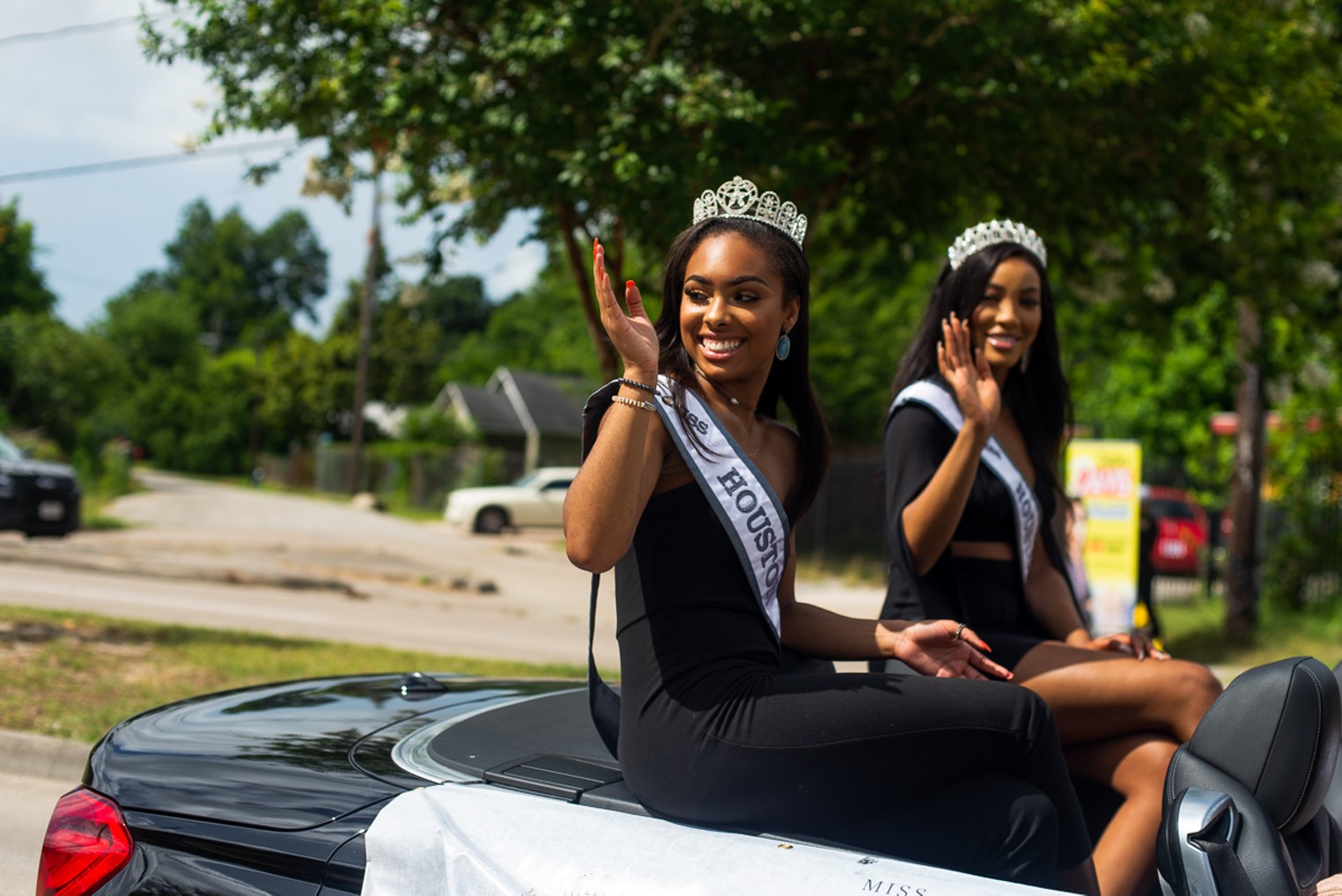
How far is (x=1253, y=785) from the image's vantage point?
1.77 m

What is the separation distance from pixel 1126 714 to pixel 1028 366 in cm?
119

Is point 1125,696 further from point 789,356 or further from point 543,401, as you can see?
point 543,401

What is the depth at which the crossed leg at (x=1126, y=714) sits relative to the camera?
2.43 meters

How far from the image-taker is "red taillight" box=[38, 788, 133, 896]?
2004 millimetres

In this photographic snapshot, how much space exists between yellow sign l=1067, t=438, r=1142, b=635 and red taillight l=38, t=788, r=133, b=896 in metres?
10.3

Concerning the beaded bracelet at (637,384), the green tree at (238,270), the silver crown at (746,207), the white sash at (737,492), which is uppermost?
the green tree at (238,270)

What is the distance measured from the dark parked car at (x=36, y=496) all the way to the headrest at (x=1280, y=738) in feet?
57.5

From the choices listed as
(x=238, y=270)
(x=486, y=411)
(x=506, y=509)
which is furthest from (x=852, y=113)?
(x=238, y=270)

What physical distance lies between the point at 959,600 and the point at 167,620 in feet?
29.8

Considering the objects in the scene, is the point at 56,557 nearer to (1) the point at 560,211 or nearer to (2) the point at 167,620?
(2) the point at 167,620

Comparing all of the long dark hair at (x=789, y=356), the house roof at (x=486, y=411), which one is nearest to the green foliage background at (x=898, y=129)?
the long dark hair at (x=789, y=356)

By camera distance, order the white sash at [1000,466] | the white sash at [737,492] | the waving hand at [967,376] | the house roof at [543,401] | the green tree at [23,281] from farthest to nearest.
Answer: the house roof at [543,401]
the green tree at [23,281]
the white sash at [1000,466]
the waving hand at [967,376]
the white sash at [737,492]

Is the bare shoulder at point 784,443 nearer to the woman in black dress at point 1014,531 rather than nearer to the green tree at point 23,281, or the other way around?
the woman in black dress at point 1014,531

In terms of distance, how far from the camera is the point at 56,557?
15.3 m
